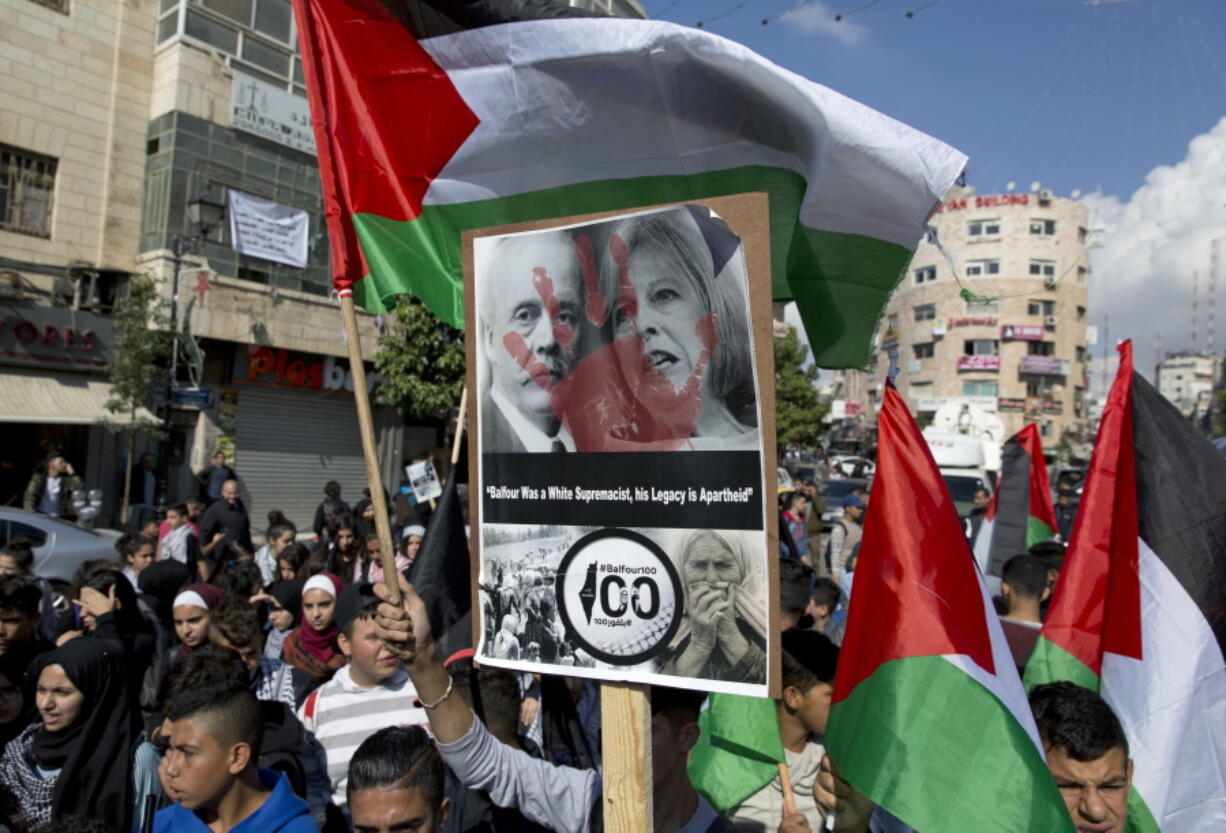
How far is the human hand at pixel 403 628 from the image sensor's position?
1976 mm

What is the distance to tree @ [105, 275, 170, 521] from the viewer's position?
13.6m

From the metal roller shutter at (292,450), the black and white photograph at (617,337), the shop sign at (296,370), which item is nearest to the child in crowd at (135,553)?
the black and white photograph at (617,337)

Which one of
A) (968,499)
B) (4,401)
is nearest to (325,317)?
(4,401)

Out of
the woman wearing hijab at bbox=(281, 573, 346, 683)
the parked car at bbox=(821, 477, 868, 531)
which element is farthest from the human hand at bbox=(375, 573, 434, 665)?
the parked car at bbox=(821, 477, 868, 531)

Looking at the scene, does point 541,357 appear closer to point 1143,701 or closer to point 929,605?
point 929,605

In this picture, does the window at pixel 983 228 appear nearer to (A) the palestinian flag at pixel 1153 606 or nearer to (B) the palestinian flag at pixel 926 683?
(A) the palestinian flag at pixel 1153 606

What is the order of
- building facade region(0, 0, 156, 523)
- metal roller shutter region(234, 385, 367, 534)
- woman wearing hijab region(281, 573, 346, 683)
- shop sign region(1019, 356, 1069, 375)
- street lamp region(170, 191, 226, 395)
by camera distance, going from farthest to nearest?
shop sign region(1019, 356, 1069, 375) < metal roller shutter region(234, 385, 367, 534) < building facade region(0, 0, 156, 523) < street lamp region(170, 191, 226, 395) < woman wearing hijab region(281, 573, 346, 683)

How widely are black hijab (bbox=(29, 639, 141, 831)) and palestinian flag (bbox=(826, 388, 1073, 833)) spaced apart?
2.36 metres

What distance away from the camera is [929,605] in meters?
2.29

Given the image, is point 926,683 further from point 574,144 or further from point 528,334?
point 574,144

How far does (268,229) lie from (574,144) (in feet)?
52.3

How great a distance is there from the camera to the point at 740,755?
2.79m

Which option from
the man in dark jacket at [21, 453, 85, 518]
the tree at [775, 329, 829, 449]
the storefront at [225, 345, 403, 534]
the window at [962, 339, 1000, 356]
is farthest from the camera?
the window at [962, 339, 1000, 356]

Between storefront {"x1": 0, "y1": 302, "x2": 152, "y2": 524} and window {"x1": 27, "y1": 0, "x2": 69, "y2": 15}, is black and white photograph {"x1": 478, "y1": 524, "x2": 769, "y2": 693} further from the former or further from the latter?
window {"x1": 27, "y1": 0, "x2": 69, "y2": 15}
